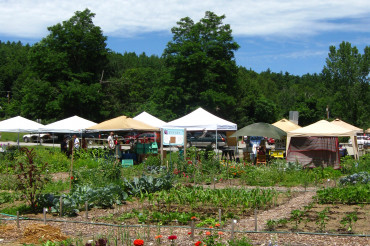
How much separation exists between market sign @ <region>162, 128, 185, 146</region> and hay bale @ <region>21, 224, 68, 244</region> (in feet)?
34.8

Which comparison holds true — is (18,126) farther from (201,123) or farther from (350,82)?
(350,82)

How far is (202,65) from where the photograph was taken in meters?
43.6

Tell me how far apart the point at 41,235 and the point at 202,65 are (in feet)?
122

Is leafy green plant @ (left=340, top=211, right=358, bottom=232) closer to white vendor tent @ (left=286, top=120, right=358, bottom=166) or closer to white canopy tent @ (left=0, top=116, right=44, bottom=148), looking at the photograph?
white vendor tent @ (left=286, top=120, right=358, bottom=166)

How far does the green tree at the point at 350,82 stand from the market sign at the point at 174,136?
3782cm

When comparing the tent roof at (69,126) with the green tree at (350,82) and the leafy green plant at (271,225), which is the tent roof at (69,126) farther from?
the green tree at (350,82)

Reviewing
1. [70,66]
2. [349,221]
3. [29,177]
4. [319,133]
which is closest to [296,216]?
[349,221]

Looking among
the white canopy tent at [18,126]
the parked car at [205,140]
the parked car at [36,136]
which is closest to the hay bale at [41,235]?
the white canopy tent at [18,126]

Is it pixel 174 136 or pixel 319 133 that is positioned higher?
pixel 319 133

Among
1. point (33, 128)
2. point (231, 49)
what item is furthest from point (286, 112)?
point (33, 128)

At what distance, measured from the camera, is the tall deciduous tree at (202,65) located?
141 ft

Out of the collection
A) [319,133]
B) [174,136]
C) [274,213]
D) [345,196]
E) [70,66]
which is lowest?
[274,213]

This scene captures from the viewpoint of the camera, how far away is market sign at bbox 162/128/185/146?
1795 centimetres

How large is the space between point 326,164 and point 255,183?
5.61 meters
